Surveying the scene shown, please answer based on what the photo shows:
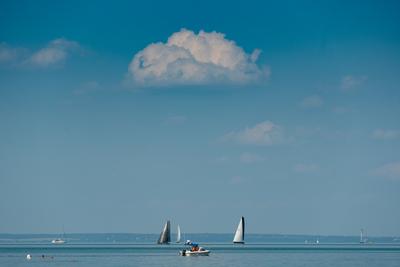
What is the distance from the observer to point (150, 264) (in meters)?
138

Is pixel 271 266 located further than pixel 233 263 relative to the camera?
No

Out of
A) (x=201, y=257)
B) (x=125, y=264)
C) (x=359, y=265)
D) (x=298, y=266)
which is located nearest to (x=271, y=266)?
(x=298, y=266)

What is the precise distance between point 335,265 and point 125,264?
107ft

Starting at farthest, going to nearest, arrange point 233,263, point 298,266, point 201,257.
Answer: point 201,257 < point 233,263 < point 298,266

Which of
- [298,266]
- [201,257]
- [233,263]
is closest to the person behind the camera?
[298,266]

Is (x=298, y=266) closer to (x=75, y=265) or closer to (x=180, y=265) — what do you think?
(x=180, y=265)

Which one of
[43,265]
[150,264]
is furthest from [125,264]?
[43,265]

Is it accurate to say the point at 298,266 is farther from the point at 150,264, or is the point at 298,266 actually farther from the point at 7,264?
the point at 7,264

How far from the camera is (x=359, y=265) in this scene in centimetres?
13350

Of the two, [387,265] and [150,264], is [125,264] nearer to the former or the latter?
[150,264]

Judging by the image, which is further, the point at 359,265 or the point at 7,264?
the point at 7,264

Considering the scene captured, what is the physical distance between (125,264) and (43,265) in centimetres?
1335

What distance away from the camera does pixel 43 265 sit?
139 metres

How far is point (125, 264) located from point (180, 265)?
876cm
